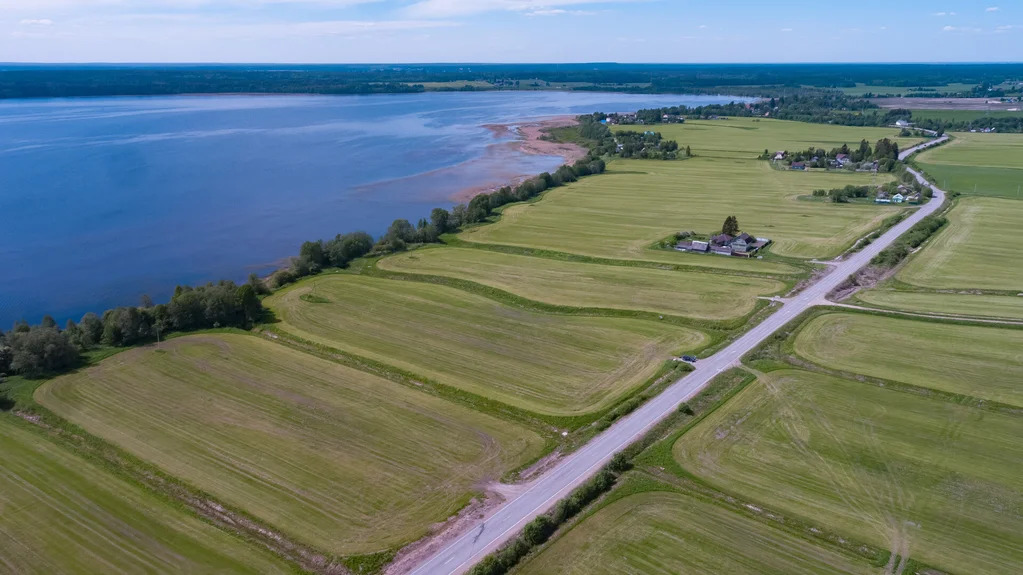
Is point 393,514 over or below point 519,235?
below

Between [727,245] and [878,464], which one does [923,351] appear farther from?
[727,245]

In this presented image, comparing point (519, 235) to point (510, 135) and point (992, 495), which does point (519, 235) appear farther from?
point (510, 135)

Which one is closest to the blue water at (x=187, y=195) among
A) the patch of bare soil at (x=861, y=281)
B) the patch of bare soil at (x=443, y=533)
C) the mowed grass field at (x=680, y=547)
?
the patch of bare soil at (x=443, y=533)

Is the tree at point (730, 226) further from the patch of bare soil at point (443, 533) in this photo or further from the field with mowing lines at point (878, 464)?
the patch of bare soil at point (443, 533)

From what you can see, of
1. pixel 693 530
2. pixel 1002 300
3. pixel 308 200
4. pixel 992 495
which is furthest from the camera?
pixel 308 200

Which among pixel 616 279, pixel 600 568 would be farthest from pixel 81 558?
pixel 616 279

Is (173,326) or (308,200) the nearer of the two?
(173,326)

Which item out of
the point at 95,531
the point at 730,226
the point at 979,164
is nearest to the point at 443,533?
the point at 95,531
